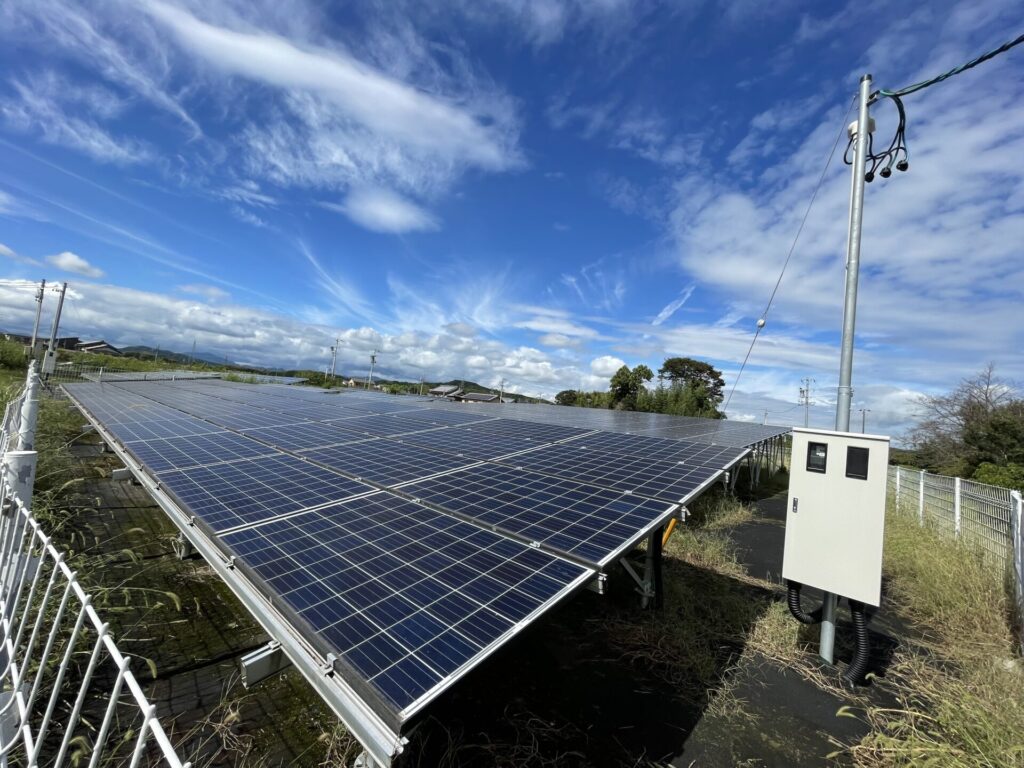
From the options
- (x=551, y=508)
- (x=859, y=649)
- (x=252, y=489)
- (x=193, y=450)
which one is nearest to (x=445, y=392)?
(x=193, y=450)

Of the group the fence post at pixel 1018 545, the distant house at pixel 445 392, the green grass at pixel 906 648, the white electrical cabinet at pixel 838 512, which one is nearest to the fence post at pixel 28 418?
the green grass at pixel 906 648

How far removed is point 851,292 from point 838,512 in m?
2.40

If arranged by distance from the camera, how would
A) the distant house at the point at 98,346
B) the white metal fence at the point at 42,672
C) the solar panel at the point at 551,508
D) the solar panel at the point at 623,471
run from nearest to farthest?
the white metal fence at the point at 42,672, the solar panel at the point at 551,508, the solar panel at the point at 623,471, the distant house at the point at 98,346

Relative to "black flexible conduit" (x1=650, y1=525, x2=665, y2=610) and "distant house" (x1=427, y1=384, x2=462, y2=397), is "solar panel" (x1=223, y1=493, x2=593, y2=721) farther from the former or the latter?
"distant house" (x1=427, y1=384, x2=462, y2=397)

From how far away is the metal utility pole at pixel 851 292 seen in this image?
4.71 metres

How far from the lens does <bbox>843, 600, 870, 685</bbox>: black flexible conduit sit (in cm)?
437

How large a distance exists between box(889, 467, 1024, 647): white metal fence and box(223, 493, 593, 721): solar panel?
609 cm

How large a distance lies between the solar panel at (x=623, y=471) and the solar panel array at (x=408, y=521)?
1.6 inches

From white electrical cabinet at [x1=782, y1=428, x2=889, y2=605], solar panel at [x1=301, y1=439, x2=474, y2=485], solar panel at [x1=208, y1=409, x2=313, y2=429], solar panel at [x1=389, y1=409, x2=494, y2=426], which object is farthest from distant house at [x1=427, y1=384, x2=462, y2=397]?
white electrical cabinet at [x1=782, y1=428, x2=889, y2=605]

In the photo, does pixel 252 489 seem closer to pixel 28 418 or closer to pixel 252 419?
pixel 28 418

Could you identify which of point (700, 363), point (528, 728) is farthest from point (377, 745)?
point (700, 363)

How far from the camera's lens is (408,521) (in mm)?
4066

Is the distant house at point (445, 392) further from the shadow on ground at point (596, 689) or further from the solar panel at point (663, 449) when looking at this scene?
the shadow on ground at point (596, 689)

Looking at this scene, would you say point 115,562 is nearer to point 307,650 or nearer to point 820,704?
point 307,650
